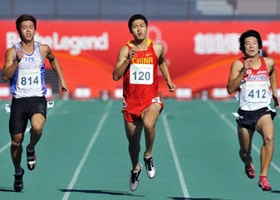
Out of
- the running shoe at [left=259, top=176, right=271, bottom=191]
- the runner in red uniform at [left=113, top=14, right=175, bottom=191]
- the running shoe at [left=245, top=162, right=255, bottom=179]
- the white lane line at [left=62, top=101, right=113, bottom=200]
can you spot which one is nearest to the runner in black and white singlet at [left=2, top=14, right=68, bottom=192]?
the white lane line at [left=62, top=101, right=113, bottom=200]

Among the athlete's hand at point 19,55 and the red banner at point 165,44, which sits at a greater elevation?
the athlete's hand at point 19,55

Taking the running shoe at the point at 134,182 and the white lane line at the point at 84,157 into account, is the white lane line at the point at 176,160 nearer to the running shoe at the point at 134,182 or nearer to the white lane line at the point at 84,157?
the running shoe at the point at 134,182

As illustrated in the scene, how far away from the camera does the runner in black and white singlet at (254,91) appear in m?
11.6

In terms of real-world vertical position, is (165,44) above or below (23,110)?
below

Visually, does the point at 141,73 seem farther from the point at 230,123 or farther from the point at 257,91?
the point at 230,123

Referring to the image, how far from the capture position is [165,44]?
38.3m

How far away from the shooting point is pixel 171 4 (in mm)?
40438

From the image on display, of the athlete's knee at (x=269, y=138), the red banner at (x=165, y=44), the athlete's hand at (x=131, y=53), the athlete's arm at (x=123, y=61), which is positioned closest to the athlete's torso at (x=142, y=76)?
the athlete's arm at (x=123, y=61)

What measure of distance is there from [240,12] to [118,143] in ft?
70.3

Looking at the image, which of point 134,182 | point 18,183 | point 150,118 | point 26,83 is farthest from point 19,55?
point 134,182

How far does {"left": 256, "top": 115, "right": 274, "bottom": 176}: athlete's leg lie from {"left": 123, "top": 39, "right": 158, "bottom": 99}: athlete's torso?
135 centimetres

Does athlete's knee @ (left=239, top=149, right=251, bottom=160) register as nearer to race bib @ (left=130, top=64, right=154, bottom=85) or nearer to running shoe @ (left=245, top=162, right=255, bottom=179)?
running shoe @ (left=245, top=162, right=255, bottom=179)

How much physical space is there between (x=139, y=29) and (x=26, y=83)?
4.69 feet

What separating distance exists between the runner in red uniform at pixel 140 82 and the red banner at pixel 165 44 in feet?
81.4
